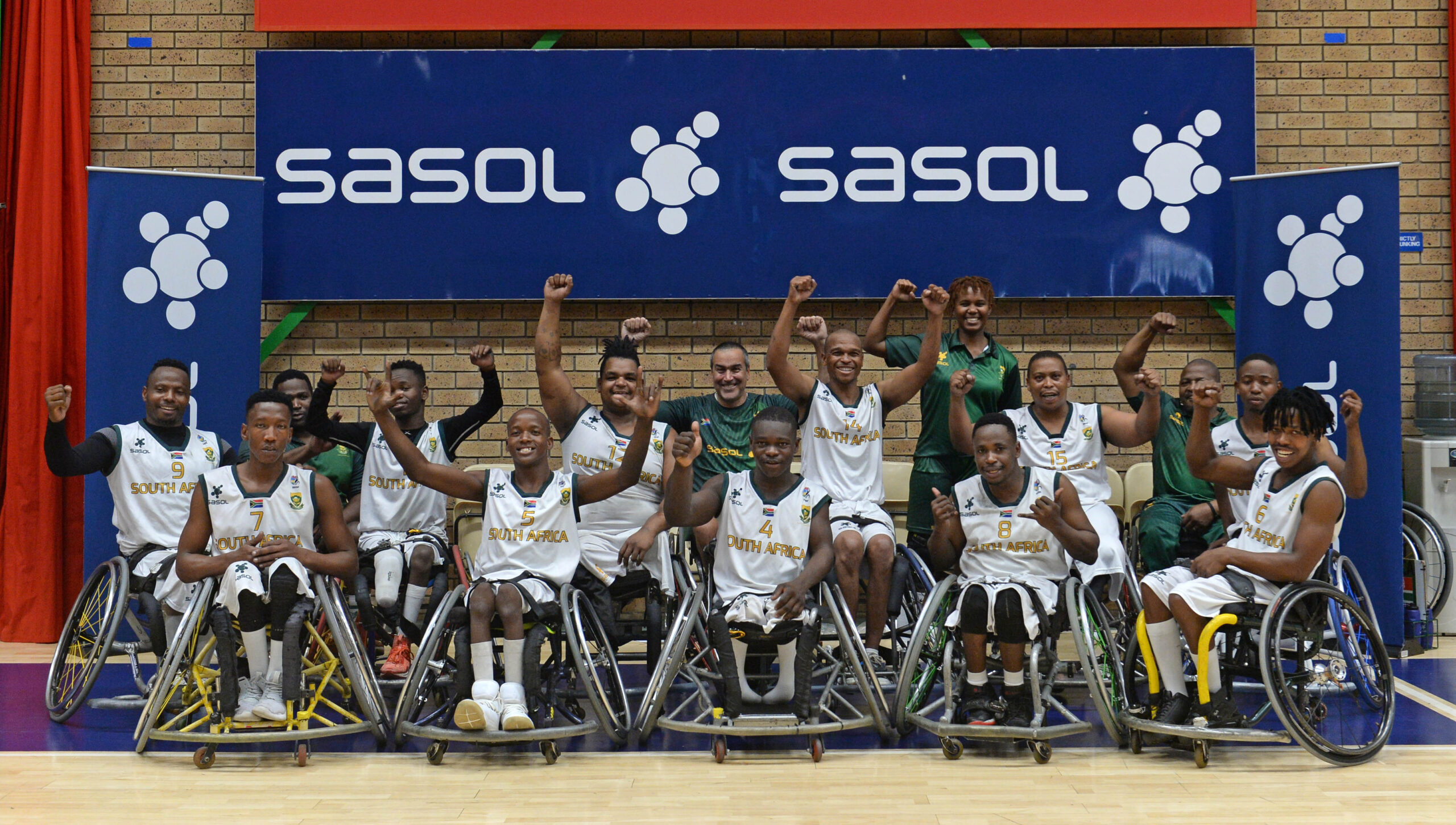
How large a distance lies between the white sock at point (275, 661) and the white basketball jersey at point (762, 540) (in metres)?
1.40

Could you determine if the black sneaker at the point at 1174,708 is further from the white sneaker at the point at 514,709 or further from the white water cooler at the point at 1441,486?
the white water cooler at the point at 1441,486

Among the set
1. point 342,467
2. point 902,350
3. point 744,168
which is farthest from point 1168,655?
point 342,467

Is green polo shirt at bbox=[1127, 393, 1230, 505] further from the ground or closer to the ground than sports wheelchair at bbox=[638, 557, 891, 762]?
further from the ground

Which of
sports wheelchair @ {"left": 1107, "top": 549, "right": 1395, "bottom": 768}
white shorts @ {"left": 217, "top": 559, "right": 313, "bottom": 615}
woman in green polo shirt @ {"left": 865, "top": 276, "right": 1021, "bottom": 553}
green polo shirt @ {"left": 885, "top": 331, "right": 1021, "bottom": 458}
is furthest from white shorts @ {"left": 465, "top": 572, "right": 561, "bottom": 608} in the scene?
sports wheelchair @ {"left": 1107, "top": 549, "right": 1395, "bottom": 768}

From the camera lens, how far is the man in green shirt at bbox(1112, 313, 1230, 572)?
4613 millimetres

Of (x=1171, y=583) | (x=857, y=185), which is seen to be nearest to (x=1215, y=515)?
(x=1171, y=583)

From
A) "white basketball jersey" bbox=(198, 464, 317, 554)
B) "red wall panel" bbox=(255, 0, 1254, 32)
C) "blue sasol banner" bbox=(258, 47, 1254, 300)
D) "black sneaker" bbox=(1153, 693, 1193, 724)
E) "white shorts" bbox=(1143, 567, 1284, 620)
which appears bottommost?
"black sneaker" bbox=(1153, 693, 1193, 724)

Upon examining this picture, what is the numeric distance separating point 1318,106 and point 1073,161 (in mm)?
1332

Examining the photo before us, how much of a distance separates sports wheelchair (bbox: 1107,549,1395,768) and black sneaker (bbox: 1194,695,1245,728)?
3 cm

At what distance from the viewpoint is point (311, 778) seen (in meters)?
3.53

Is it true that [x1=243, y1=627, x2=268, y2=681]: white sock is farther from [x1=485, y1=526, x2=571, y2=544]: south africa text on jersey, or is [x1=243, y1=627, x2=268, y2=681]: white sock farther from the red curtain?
the red curtain

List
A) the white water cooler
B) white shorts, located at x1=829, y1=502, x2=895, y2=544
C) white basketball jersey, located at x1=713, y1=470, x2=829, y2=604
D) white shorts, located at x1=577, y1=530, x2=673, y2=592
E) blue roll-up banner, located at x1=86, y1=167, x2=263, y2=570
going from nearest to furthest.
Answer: white basketball jersey, located at x1=713, y1=470, x2=829, y2=604
white shorts, located at x1=577, y1=530, x2=673, y2=592
white shorts, located at x1=829, y1=502, x2=895, y2=544
blue roll-up banner, located at x1=86, y1=167, x2=263, y2=570
the white water cooler

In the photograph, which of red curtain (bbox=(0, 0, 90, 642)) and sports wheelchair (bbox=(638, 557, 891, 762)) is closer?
sports wheelchair (bbox=(638, 557, 891, 762))

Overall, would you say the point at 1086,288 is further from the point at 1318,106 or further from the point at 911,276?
the point at 1318,106
